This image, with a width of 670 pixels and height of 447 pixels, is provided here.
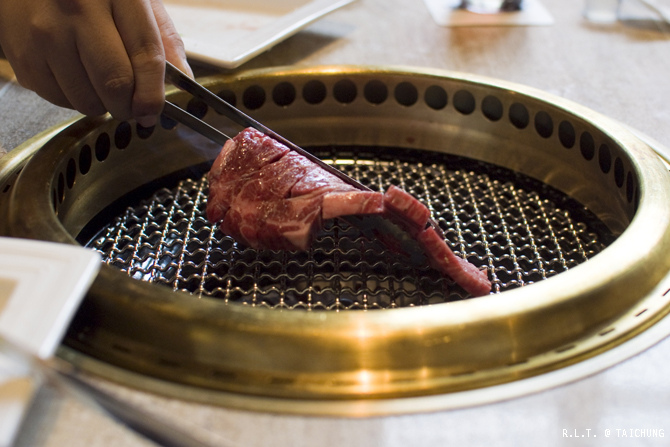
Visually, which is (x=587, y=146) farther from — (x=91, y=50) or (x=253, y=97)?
(x=91, y=50)

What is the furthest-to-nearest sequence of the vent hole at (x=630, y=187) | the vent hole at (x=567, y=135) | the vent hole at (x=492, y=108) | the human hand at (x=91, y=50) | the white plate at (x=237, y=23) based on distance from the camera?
the white plate at (x=237, y=23) < the vent hole at (x=492, y=108) < the vent hole at (x=567, y=135) < the vent hole at (x=630, y=187) < the human hand at (x=91, y=50)

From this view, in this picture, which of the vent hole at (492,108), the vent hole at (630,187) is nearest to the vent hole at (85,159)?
the vent hole at (492,108)

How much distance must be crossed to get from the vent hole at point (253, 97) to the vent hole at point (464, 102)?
0.67m

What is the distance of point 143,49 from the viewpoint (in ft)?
4.30

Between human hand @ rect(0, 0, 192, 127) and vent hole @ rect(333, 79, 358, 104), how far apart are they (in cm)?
78

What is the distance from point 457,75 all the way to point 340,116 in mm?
427

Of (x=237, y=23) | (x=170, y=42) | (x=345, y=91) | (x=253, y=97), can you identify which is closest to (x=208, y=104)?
(x=170, y=42)

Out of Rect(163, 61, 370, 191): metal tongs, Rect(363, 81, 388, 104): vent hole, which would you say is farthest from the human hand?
Rect(363, 81, 388, 104): vent hole

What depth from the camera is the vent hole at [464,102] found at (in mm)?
1952

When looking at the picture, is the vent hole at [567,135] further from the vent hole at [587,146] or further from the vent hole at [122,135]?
the vent hole at [122,135]

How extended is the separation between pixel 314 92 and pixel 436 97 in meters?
0.43

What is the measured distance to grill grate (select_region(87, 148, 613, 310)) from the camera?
145cm

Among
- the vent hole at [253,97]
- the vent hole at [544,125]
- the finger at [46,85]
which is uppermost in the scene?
the finger at [46,85]

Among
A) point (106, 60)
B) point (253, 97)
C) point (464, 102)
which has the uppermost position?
point (106, 60)
